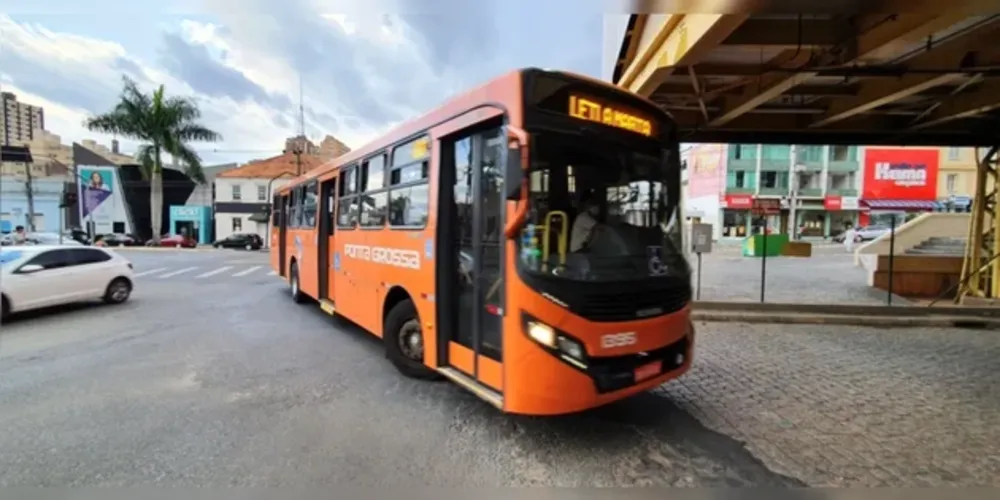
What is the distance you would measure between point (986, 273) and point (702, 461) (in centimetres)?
1197

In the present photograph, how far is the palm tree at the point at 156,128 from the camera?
2830cm

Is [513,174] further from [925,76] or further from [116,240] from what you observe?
[116,240]

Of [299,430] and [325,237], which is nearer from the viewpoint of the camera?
[299,430]

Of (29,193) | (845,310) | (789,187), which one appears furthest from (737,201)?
(29,193)

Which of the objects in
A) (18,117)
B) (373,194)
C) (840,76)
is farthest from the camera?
(840,76)

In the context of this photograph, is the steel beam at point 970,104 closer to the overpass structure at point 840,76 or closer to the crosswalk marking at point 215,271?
the overpass structure at point 840,76

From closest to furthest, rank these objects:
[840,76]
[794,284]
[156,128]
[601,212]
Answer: [601,212] < [840,76] < [794,284] < [156,128]

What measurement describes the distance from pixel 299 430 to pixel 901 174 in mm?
51462

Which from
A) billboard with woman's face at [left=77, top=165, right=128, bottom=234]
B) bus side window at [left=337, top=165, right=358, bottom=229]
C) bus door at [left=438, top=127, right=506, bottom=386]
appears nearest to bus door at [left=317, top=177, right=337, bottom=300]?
bus side window at [left=337, top=165, right=358, bottom=229]

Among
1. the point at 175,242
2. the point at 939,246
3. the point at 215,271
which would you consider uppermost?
the point at 939,246

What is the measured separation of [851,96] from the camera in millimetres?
7914

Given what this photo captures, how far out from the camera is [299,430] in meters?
3.94

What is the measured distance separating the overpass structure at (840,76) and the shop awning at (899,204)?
3727 centimetres

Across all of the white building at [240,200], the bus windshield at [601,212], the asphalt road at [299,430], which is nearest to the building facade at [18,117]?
the asphalt road at [299,430]
